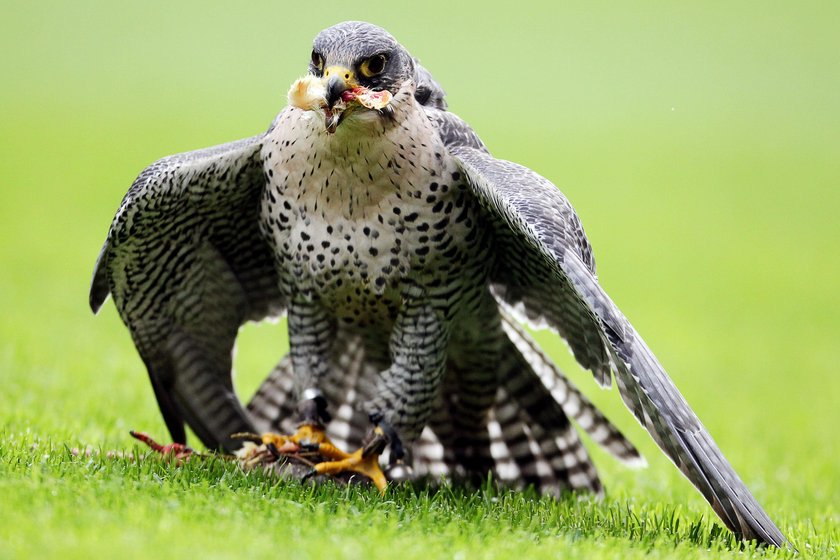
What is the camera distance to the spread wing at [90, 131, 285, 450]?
16.3 feet

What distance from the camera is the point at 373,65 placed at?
15.2ft

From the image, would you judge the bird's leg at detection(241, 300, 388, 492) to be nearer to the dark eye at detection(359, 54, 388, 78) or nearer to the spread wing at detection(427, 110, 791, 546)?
the spread wing at detection(427, 110, 791, 546)

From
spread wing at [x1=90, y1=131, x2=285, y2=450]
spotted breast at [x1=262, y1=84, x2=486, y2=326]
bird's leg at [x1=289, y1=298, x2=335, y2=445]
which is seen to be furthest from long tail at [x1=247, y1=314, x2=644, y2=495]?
spotted breast at [x1=262, y1=84, x2=486, y2=326]

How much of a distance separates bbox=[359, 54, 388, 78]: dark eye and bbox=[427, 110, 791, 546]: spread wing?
0.40 m

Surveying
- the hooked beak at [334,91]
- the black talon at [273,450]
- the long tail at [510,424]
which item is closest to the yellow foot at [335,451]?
the black talon at [273,450]

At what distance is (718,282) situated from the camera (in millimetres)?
14156

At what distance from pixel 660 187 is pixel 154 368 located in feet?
47.3

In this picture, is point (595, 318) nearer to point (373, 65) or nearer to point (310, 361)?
point (373, 65)

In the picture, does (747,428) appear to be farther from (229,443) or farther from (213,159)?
(213,159)

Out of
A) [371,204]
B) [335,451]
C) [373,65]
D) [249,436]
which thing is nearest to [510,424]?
[335,451]

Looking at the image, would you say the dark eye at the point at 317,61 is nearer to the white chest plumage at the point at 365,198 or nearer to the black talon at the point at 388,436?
the white chest plumage at the point at 365,198

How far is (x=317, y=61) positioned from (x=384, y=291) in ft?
3.15

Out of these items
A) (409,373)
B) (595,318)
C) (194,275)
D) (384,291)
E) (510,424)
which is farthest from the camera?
(510,424)

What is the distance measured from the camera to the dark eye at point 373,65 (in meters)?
4.59
